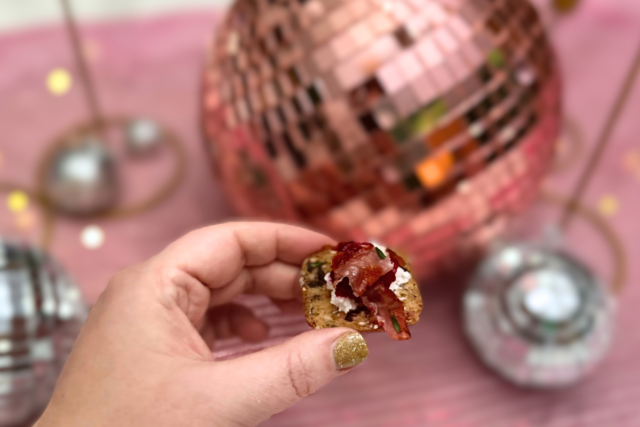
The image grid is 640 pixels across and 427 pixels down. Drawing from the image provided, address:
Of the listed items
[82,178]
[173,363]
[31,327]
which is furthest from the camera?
[82,178]

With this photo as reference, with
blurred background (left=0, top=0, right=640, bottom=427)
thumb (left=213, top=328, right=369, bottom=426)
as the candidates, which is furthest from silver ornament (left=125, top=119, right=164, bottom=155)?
thumb (left=213, top=328, right=369, bottom=426)

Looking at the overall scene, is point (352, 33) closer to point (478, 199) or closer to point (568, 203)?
point (478, 199)

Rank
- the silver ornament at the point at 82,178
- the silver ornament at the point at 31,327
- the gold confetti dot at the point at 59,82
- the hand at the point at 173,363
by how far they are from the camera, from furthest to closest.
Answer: the gold confetti dot at the point at 59,82 → the silver ornament at the point at 82,178 → the silver ornament at the point at 31,327 → the hand at the point at 173,363

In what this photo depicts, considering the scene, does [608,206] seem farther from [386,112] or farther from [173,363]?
[173,363]

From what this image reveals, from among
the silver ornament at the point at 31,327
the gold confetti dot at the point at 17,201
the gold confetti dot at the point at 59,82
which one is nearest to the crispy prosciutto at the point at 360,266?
the silver ornament at the point at 31,327

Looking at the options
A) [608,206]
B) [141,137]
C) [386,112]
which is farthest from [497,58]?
[141,137]

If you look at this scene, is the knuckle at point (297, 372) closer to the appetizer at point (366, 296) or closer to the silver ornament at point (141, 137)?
the appetizer at point (366, 296)

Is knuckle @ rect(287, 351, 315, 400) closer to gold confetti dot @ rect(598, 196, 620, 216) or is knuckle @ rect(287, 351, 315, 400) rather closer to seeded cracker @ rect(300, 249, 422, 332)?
seeded cracker @ rect(300, 249, 422, 332)
